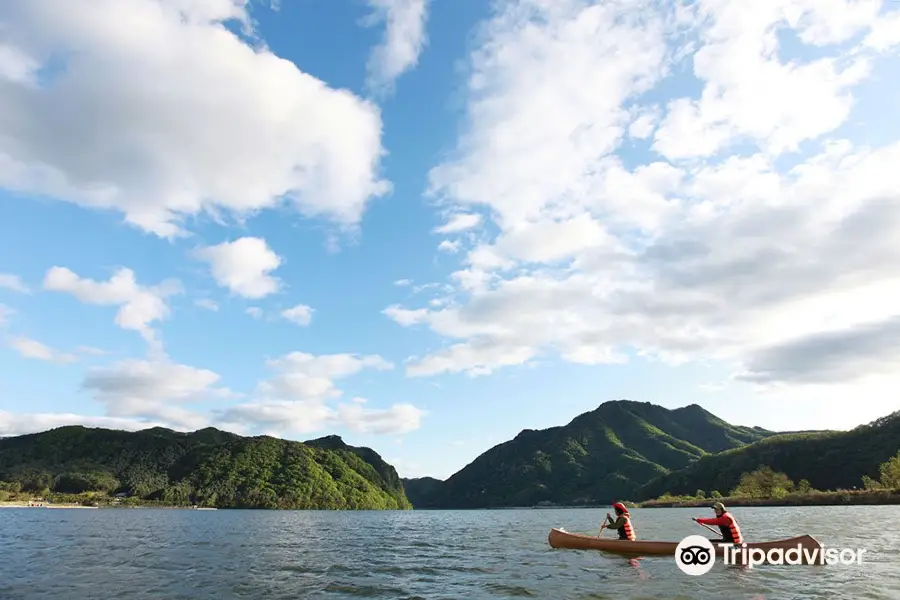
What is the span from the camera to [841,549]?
38.3m

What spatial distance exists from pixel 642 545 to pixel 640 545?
15 centimetres

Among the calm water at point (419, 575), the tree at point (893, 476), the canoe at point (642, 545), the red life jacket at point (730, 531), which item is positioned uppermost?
the tree at point (893, 476)

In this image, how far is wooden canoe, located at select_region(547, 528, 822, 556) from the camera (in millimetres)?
31969

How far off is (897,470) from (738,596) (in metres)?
159

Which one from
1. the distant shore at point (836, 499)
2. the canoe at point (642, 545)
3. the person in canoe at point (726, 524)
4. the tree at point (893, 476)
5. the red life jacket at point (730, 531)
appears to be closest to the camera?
the canoe at point (642, 545)

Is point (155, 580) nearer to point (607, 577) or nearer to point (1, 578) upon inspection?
point (1, 578)

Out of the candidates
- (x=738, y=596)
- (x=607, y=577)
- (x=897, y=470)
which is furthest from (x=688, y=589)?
(x=897, y=470)

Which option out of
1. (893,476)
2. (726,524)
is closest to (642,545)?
(726,524)

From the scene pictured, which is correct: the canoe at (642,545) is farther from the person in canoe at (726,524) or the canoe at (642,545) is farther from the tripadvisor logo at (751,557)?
the person in canoe at (726,524)

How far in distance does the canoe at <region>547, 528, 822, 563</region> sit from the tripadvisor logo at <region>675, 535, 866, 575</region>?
17 cm

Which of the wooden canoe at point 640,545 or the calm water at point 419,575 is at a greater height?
the wooden canoe at point 640,545

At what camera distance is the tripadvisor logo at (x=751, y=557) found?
32156 mm

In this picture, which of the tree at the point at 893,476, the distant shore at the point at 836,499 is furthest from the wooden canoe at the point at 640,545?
the tree at the point at 893,476

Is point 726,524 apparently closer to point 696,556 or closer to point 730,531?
point 730,531
